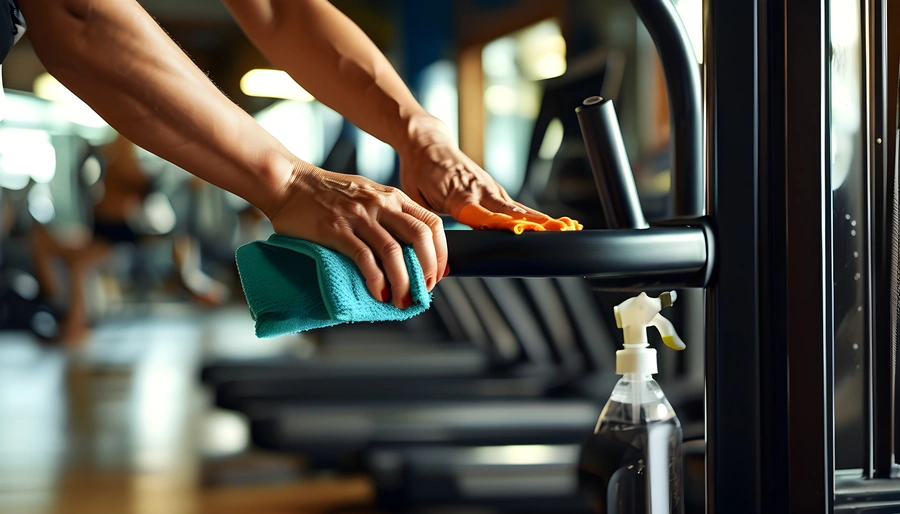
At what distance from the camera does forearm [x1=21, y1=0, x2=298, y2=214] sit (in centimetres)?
44

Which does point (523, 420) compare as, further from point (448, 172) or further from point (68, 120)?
point (68, 120)

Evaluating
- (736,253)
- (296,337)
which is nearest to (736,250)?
(736,253)

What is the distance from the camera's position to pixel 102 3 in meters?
0.45

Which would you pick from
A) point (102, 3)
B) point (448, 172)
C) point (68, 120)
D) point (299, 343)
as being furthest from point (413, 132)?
point (68, 120)

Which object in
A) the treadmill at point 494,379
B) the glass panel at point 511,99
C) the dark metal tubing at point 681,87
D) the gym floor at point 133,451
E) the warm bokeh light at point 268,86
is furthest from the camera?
the warm bokeh light at point 268,86

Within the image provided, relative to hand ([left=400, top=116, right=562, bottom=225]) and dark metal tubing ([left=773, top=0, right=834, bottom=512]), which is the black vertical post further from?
hand ([left=400, top=116, right=562, bottom=225])

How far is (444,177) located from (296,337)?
466 centimetres

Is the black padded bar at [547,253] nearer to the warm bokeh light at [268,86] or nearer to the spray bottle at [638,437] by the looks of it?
the spray bottle at [638,437]

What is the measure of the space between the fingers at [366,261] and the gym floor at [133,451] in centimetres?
164

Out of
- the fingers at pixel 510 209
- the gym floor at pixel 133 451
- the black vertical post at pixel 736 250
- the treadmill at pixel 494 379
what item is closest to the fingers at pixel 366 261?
the fingers at pixel 510 209

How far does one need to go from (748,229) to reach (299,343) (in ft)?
14.2

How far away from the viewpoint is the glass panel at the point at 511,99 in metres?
5.76

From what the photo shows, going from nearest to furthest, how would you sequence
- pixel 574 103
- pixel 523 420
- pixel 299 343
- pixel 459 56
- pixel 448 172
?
pixel 448 172
pixel 523 420
pixel 574 103
pixel 299 343
pixel 459 56

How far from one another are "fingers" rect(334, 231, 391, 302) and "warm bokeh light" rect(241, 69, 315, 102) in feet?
22.7
